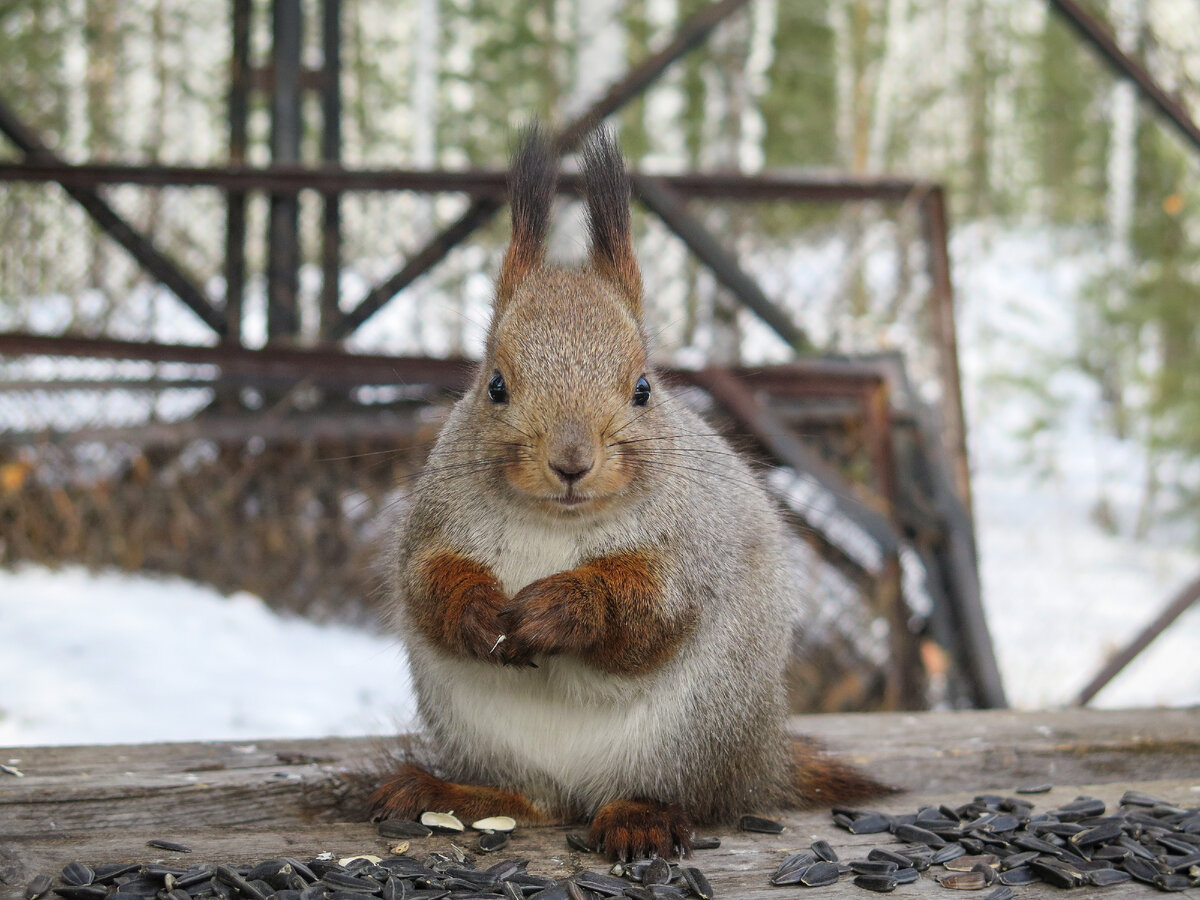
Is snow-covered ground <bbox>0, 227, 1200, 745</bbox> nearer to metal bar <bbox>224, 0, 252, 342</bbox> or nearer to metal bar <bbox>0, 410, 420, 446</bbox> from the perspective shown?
metal bar <bbox>0, 410, 420, 446</bbox>

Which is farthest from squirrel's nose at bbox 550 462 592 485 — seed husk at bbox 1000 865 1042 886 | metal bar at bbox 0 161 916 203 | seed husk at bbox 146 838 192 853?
metal bar at bbox 0 161 916 203

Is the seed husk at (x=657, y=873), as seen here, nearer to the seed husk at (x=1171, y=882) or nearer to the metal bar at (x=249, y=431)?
the seed husk at (x=1171, y=882)

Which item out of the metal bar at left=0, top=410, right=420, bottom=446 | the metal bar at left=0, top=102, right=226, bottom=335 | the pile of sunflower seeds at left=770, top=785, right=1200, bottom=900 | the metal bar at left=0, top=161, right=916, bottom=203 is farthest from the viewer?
the metal bar at left=0, top=410, right=420, bottom=446

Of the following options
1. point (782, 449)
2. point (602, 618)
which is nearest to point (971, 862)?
point (602, 618)

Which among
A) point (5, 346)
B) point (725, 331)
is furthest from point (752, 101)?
point (5, 346)

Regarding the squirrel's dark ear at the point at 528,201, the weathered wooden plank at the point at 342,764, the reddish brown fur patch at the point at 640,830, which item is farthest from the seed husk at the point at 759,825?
the squirrel's dark ear at the point at 528,201

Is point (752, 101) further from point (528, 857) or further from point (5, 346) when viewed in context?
point (528, 857)

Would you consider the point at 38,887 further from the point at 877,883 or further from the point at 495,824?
the point at 877,883
